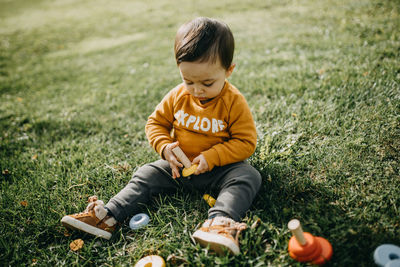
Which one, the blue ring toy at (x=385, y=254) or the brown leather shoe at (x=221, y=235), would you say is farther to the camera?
the brown leather shoe at (x=221, y=235)

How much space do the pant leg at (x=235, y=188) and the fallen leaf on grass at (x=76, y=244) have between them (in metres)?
0.89

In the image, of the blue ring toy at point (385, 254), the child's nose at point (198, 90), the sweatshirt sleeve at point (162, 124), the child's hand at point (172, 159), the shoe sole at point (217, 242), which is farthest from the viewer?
the sweatshirt sleeve at point (162, 124)

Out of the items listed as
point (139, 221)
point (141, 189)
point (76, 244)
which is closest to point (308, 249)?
point (139, 221)

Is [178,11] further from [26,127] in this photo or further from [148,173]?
[148,173]

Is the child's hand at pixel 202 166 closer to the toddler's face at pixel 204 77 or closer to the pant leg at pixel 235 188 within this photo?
the pant leg at pixel 235 188

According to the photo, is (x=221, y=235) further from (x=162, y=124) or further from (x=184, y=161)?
(x=162, y=124)

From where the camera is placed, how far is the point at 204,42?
1819mm

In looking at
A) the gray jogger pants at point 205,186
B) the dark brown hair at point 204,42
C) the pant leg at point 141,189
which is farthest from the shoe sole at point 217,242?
the dark brown hair at point 204,42

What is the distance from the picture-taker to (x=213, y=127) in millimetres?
2121

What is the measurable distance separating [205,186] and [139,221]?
1.77 feet

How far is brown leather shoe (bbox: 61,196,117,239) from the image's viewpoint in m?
1.88

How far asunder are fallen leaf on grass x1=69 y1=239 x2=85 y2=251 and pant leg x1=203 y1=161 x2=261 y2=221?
890 mm

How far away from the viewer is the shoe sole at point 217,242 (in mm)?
1564

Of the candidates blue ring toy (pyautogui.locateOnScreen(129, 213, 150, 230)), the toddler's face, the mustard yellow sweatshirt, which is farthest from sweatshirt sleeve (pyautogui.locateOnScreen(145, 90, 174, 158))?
blue ring toy (pyautogui.locateOnScreen(129, 213, 150, 230))
